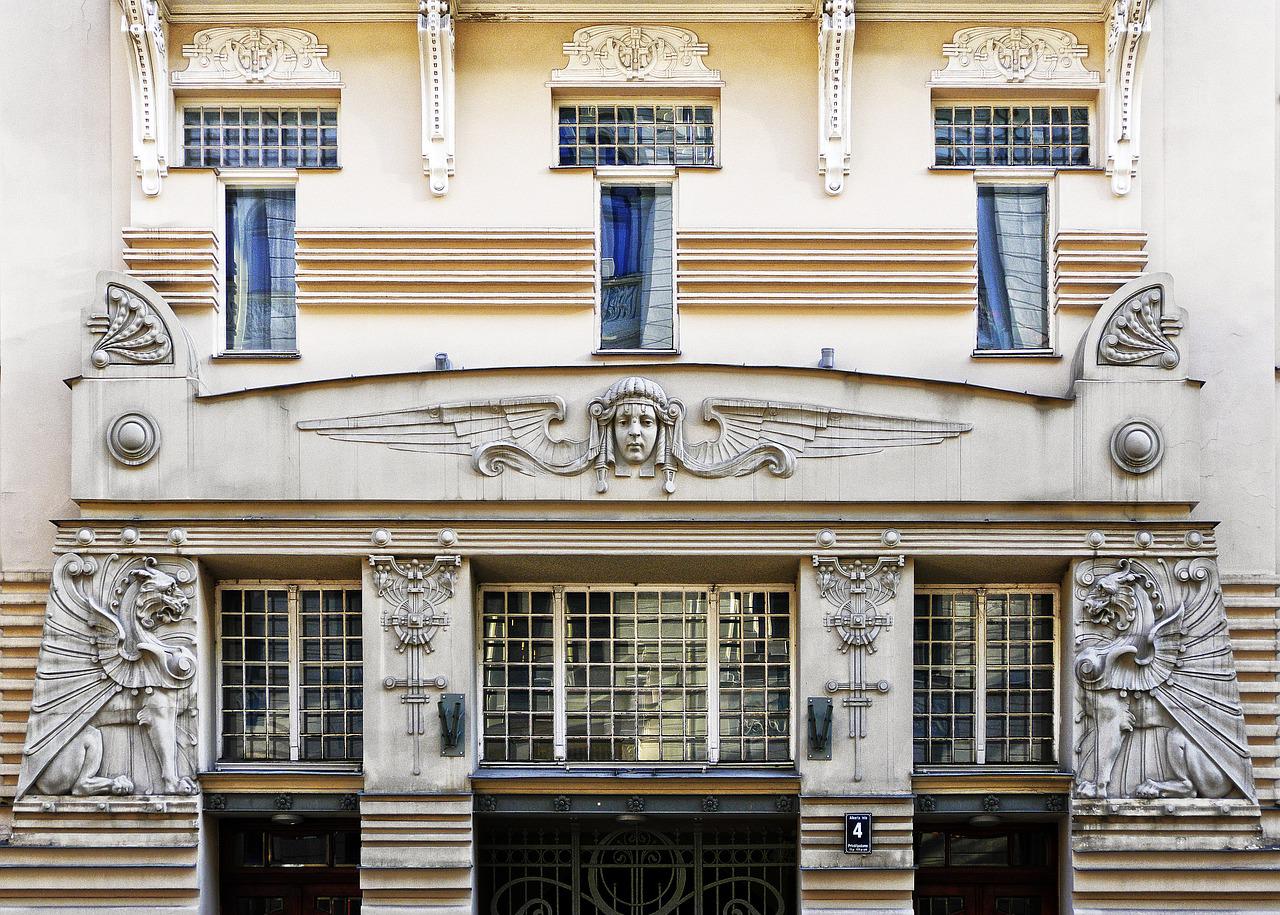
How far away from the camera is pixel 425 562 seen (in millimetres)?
11812

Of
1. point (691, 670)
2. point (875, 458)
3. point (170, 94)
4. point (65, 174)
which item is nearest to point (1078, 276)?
point (875, 458)

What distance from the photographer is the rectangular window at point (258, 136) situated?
12.9 meters

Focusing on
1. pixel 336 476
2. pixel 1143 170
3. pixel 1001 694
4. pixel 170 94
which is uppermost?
pixel 170 94

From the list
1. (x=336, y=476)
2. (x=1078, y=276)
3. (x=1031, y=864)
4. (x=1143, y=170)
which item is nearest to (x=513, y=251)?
(x=336, y=476)

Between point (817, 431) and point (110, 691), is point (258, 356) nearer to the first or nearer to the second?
point (110, 691)

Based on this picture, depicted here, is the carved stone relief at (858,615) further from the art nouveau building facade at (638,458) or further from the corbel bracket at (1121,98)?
the corbel bracket at (1121,98)

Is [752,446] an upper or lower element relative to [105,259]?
lower

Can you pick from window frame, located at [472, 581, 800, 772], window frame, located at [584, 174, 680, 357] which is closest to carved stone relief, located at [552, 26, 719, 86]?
window frame, located at [584, 174, 680, 357]

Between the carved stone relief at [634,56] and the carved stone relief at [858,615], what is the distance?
504 centimetres

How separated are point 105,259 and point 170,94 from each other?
1.77 meters

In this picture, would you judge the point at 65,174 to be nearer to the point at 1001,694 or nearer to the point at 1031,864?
the point at 1001,694

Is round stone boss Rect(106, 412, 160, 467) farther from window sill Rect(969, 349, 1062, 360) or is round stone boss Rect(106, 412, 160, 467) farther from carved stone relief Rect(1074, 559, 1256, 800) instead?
carved stone relief Rect(1074, 559, 1256, 800)

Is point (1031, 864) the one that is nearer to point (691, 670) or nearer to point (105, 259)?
point (691, 670)

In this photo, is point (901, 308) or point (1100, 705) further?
point (901, 308)
